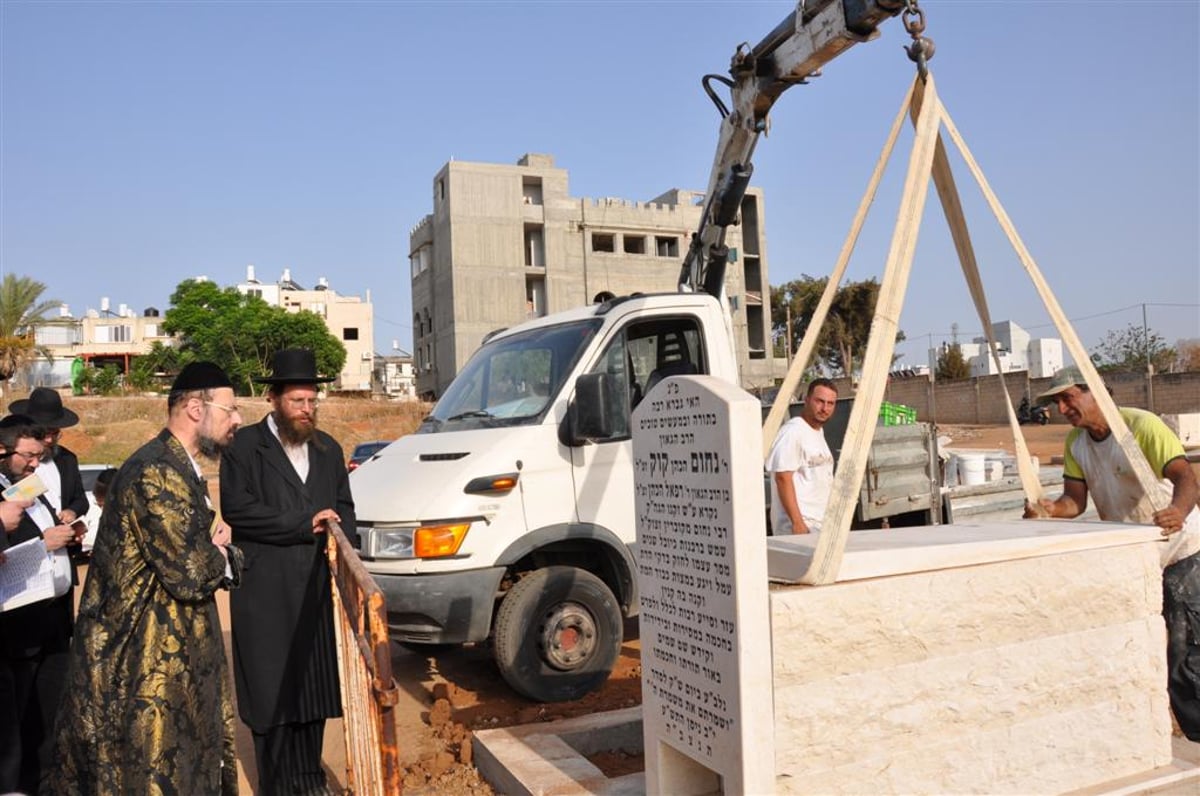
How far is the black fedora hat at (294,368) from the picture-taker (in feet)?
13.8

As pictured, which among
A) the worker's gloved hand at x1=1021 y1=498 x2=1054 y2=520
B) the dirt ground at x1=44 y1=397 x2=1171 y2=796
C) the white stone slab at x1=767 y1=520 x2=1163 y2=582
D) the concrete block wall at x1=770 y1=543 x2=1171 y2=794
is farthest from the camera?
the worker's gloved hand at x1=1021 y1=498 x2=1054 y2=520

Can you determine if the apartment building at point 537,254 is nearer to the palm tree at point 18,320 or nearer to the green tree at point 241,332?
the green tree at point 241,332

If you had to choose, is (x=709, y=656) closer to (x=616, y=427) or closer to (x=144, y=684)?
(x=144, y=684)

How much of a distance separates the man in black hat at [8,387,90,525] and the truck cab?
1510 millimetres

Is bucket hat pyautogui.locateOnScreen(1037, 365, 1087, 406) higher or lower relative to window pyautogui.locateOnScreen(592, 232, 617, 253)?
lower

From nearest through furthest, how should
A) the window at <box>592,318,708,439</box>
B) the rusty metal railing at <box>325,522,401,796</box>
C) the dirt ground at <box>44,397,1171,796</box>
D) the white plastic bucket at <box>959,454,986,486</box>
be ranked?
the rusty metal railing at <box>325,522,401,796</box>, the dirt ground at <box>44,397,1171,796</box>, the window at <box>592,318,708,439</box>, the white plastic bucket at <box>959,454,986,486</box>

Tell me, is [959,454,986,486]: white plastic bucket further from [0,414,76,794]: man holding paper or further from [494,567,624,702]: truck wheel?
[0,414,76,794]: man holding paper

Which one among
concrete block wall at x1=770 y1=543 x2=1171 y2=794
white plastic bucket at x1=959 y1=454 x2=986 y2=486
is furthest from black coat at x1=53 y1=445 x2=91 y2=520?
white plastic bucket at x1=959 y1=454 x2=986 y2=486

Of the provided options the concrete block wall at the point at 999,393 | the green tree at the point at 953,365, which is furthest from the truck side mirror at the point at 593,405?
the green tree at the point at 953,365

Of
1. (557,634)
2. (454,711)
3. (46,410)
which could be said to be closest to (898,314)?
(557,634)

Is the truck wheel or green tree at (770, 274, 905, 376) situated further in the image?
green tree at (770, 274, 905, 376)

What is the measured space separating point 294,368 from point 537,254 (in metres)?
50.7

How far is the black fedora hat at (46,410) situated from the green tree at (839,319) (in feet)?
135

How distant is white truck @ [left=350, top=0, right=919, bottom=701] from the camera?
515 centimetres
